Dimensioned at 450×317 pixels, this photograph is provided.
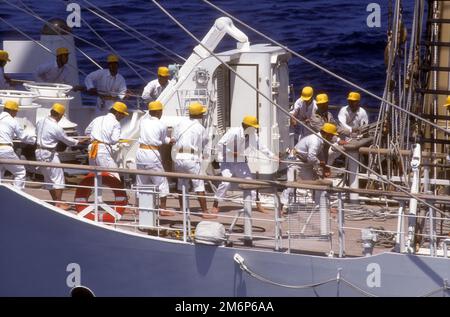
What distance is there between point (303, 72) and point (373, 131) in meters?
12.4

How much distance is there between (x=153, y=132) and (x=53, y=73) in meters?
4.09

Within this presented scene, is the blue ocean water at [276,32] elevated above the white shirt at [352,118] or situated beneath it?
elevated above

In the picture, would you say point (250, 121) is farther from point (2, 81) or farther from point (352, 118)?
point (2, 81)

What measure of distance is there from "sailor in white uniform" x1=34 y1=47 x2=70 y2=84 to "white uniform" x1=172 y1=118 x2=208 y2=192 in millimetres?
4065

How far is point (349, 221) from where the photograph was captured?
20281 mm

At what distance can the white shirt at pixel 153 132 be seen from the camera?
20.2 metres

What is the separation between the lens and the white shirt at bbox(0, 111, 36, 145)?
2008 cm

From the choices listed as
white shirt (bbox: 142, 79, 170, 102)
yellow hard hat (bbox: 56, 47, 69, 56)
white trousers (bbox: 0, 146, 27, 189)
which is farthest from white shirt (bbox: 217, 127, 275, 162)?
yellow hard hat (bbox: 56, 47, 69, 56)

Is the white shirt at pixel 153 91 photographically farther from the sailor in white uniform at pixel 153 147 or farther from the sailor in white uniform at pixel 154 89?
the sailor in white uniform at pixel 153 147

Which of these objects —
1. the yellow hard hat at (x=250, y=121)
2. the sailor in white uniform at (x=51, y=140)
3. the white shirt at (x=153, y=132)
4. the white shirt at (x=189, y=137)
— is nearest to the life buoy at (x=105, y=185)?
the sailor in white uniform at (x=51, y=140)

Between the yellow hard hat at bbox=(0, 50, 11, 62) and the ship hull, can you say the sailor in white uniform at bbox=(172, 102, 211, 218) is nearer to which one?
the ship hull

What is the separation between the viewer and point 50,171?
20.2 meters

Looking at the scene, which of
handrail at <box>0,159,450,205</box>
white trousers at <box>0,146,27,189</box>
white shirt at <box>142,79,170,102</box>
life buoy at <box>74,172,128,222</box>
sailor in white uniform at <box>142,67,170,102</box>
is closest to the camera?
handrail at <box>0,159,450,205</box>

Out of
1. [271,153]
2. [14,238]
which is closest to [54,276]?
[14,238]
